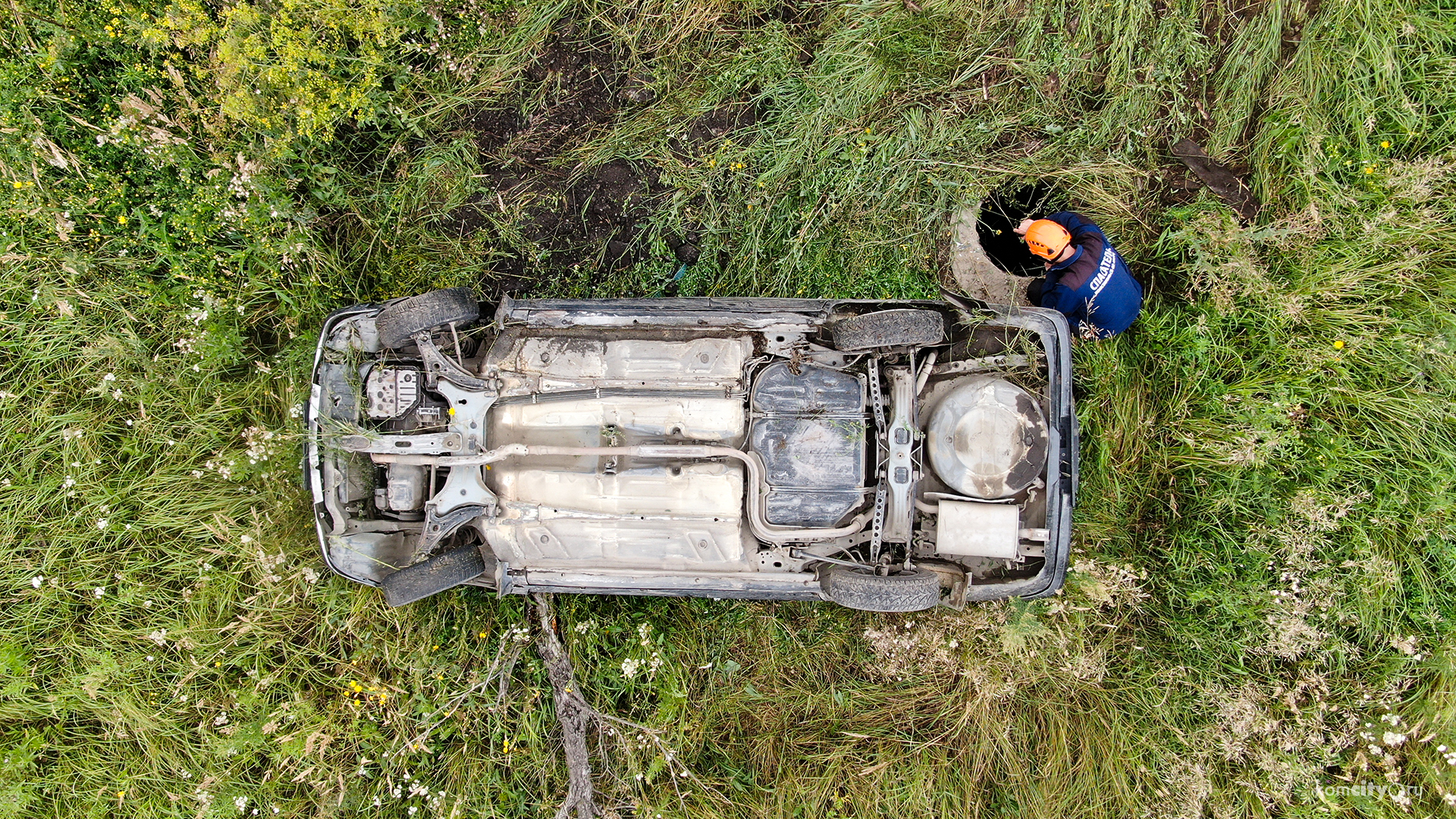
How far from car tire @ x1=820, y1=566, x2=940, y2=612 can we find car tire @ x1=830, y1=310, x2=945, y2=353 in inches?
40.1

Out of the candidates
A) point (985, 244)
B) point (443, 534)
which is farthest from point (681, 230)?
point (443, 534)

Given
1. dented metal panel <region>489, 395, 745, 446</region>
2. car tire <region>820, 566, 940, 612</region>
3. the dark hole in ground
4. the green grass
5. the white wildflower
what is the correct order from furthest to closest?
1. the dark hole in ground
2. the white wildflower
3. the green grass
4. dented metal panel <region>489, 395, 745, 446</region>
5. car tire <region>820, 566, 940, 612</region>

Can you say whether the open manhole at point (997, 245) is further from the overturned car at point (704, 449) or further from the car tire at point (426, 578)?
the car tire at point (426, 578)

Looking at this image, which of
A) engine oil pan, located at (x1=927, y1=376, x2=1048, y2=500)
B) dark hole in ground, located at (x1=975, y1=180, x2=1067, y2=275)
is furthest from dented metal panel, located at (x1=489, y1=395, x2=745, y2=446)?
dark hole in ground, located at (x1=975, y1=180, x2=1067, y2=275)

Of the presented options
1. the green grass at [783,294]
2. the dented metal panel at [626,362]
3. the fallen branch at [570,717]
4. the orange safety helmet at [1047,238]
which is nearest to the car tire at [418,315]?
the dented metal panel at [626,362]

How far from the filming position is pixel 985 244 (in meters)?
4.34

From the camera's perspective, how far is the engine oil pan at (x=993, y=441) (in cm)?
326

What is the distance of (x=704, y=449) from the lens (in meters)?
3.24

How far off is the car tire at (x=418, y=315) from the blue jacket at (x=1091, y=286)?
294 centimetres

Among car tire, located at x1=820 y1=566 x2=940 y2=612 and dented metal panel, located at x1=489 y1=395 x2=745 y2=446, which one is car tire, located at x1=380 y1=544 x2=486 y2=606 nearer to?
dented metal panel, located at x1=489 y1=395 x2=745 y2=446

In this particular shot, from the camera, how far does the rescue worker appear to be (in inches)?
148

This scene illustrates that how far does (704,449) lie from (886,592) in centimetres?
100

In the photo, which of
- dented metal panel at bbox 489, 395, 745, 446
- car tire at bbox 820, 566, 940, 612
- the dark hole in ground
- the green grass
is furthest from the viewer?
the dark hole in ground

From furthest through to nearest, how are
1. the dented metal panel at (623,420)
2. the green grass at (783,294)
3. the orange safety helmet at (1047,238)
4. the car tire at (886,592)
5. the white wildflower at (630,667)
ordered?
the white wildflower at (630,667) → the green grass at (783,294) → the orange safety helmet at (1047,238) → the dented metal panel at (623,420) → the car tire at (886,592)
